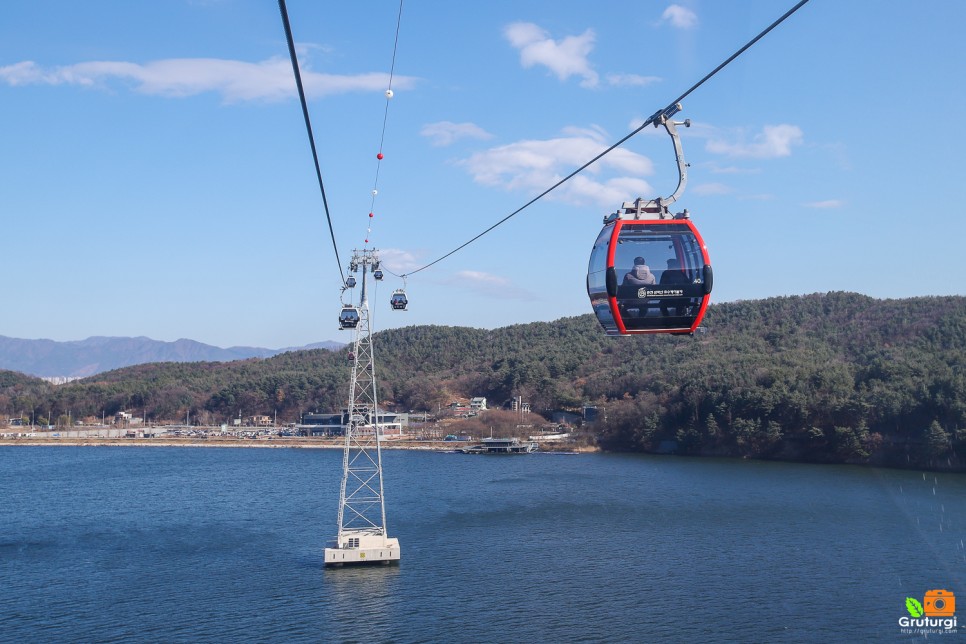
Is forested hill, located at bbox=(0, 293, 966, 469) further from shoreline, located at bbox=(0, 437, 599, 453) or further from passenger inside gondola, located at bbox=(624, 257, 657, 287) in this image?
passenger inside gondola, located at bbox=(624, 257, 657, 287)

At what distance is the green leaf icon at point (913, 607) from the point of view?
15.5 metres

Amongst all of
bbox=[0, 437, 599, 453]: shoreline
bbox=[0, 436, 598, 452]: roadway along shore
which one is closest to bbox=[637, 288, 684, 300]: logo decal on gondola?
bbox=[0, 436, 598, 452]: roadway along shore

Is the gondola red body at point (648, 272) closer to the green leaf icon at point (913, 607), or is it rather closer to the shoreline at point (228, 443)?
the green leaf icon at point (913, 607)

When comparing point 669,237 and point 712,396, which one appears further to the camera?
point 712,396

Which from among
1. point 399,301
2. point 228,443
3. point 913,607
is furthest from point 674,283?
point 228,443

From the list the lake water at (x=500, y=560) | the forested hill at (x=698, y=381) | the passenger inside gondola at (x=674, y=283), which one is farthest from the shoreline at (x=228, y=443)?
the passenger inside gondola at (x=674, y=283)

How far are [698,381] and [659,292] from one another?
41.1 meters

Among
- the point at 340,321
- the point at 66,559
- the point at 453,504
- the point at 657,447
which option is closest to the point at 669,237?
the point at 340,321

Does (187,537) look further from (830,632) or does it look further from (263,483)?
(830,632)

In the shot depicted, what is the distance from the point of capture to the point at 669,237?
662cm

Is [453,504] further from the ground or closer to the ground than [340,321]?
closer to the ground

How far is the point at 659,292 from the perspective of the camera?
6.69 meters

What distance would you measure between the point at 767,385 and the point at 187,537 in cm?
3097

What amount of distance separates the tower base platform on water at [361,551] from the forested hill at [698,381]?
86.2ft
